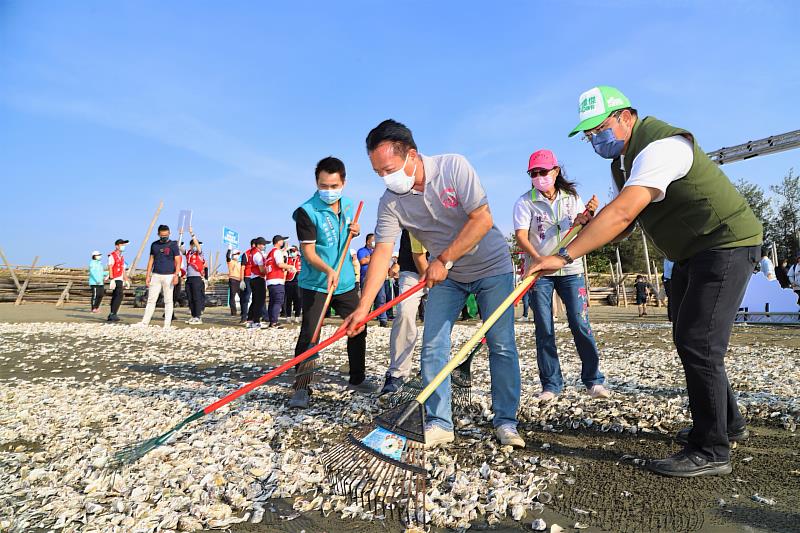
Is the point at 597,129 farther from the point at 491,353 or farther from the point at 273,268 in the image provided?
the point at 273,268

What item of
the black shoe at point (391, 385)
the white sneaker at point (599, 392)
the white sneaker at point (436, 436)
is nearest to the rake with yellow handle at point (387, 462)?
the white sneaker at point (436, 436)

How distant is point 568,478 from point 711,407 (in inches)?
33.9

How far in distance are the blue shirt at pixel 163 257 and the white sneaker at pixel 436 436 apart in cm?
980

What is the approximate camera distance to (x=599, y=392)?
4582mm

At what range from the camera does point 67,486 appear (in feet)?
9.61

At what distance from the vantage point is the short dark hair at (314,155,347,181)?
511 centimetres

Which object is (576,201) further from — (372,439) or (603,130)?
(372,439)

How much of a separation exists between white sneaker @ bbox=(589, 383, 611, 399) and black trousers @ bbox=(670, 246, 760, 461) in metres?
1.61

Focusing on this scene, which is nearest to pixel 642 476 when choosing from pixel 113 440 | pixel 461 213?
pixel 461 213

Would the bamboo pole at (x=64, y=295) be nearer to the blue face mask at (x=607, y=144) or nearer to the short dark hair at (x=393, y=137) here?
the short dark hair at (x=393, y=137)

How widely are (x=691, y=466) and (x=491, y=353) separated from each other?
130cm

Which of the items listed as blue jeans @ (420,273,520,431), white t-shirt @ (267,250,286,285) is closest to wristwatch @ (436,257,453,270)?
blue jeans @ (420,273,520,431)

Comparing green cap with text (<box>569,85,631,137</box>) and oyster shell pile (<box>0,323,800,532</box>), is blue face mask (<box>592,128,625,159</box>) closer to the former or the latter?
green cap with text (<box>569,85,631,137</box>)

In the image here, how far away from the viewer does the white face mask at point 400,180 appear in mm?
3459
